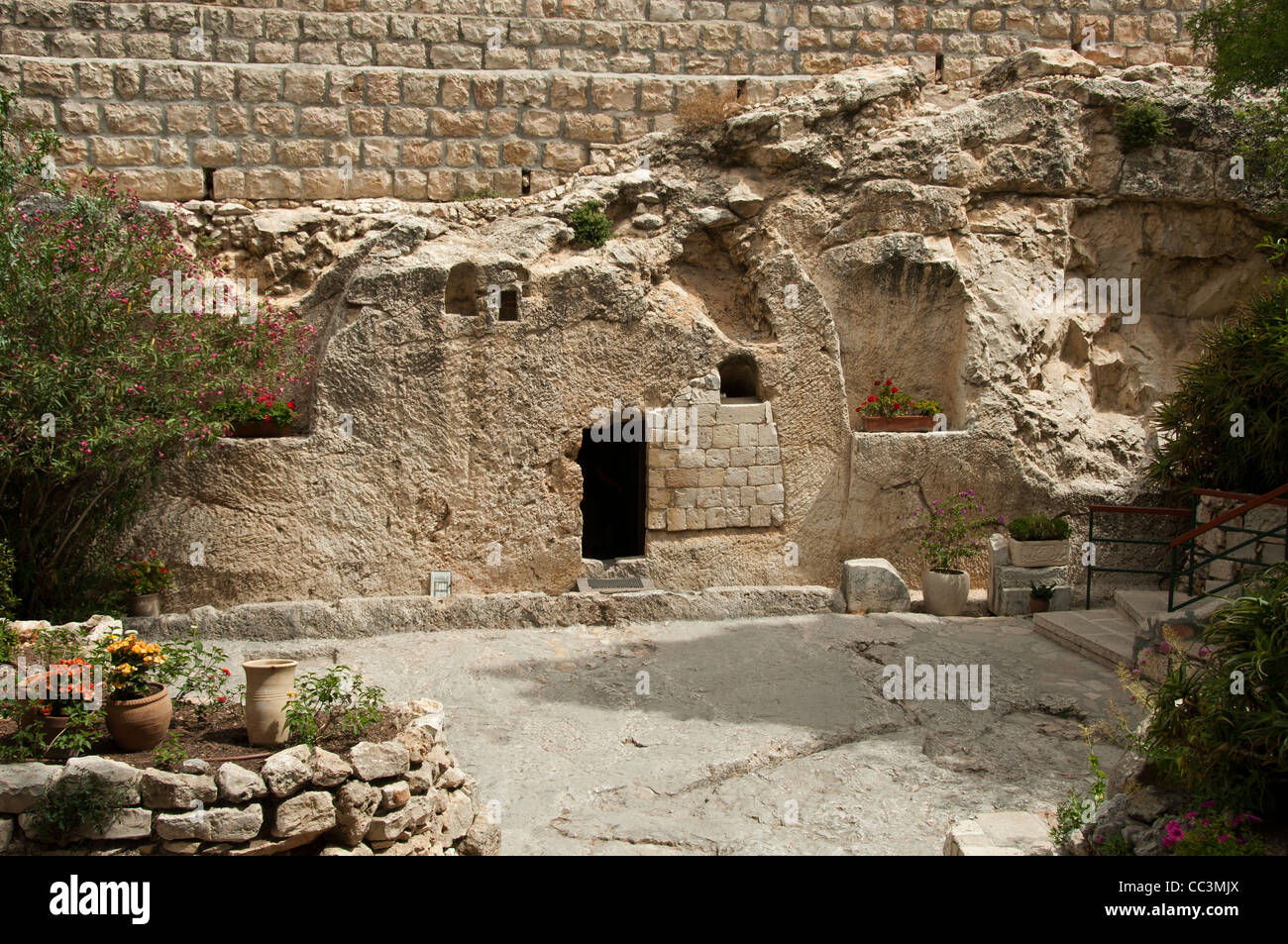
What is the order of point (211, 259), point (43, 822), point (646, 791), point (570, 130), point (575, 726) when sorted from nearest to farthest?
point (43, 822) → point (646, 791) → point (575, 726) → point (211, 259) → point (570, 130)

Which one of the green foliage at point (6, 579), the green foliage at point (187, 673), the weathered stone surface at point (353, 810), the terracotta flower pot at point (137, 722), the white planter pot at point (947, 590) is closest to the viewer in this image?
the weathered stone surface at point (353, 810)

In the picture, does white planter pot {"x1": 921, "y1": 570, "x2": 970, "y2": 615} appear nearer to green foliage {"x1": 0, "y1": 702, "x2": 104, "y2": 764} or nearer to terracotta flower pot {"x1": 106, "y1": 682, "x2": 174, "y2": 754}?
terracotta flower pot {"x1": 106, "y1": 682, "x2": 174, "y2": 754}

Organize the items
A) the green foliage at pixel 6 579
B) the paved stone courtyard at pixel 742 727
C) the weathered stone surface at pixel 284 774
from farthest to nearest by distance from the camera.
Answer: the green foliage at pixel 6 579 < the paved stone courtyard at pixel 742 727 < the weathered stone surface at pixel 284 774

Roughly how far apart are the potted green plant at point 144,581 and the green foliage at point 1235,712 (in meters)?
7.89

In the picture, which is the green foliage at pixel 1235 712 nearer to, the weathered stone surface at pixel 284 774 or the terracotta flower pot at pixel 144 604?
the weathered stone surface at pixel 284 774

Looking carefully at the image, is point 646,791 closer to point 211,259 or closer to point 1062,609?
point 1062,609

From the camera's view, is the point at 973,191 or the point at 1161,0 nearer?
the point at 973,191

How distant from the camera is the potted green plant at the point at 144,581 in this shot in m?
9.30

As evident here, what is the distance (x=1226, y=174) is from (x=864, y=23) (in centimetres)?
428

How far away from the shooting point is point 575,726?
7703mm

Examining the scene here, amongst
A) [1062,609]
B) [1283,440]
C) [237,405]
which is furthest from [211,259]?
[1283,440]

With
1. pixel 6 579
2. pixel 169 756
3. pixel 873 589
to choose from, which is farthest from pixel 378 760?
pixel 873 589

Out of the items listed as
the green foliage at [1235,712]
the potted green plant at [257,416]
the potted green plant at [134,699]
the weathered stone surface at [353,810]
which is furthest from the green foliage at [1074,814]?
the potted green plant at [257,416]

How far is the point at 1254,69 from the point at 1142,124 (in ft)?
4.36
